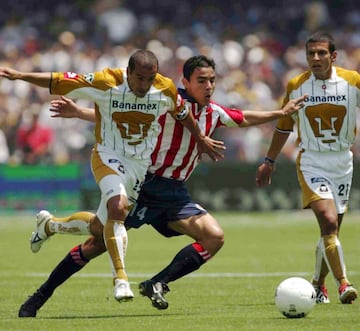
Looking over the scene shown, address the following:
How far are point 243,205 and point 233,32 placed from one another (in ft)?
20.5

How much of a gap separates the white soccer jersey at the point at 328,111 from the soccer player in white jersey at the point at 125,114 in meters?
1.42

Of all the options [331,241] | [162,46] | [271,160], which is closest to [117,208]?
[331,241]

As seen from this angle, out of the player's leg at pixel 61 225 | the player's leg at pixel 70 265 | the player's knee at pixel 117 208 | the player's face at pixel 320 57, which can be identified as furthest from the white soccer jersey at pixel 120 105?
the player's face at pixel 320 57

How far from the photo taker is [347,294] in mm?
10586

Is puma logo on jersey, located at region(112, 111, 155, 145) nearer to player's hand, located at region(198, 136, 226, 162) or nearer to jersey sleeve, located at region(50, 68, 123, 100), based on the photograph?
jersey sleeve, located at region(50, 68, 123, 100)

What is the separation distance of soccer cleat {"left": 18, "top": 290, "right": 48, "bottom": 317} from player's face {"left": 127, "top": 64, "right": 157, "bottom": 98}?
1.97 meters

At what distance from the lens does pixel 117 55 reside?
27156mm

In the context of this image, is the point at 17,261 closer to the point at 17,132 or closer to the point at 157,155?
the point at 157,155

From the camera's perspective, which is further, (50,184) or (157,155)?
(50,184)

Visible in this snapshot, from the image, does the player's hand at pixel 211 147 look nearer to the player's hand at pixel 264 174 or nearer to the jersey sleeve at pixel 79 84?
the jersey sleeve at pixel 79 84

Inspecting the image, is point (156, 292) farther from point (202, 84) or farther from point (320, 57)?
point (320, 57)

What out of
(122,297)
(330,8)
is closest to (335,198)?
(122,297)

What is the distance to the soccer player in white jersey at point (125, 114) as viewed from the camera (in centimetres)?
996

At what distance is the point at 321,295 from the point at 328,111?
1795 millimetres
